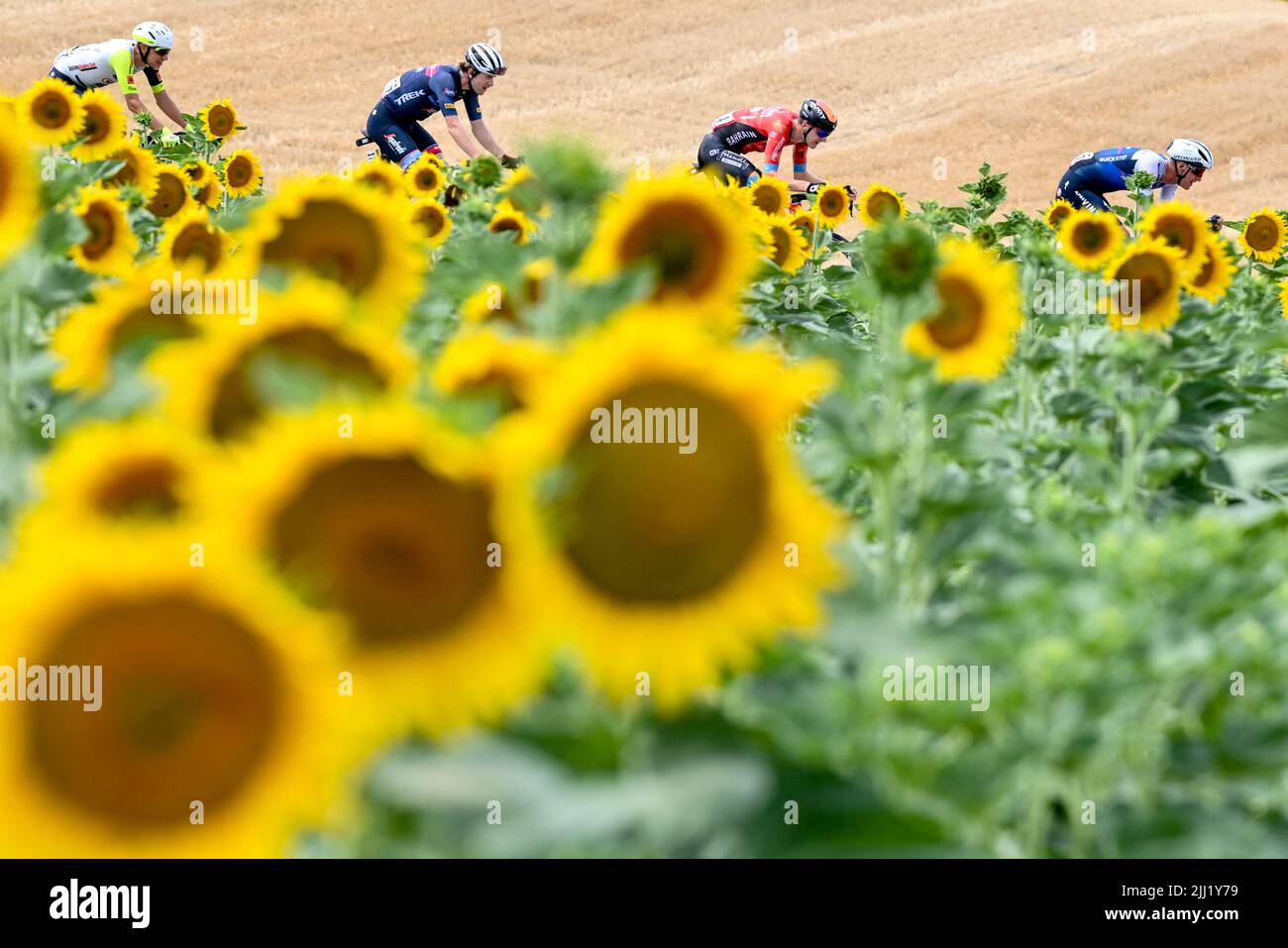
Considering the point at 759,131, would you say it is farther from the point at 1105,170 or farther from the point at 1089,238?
the point at 1089,238

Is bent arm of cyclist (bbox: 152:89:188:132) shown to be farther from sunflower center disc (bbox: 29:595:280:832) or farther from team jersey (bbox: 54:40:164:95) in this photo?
sunflower center disc (bbox: 29:595:280:832)

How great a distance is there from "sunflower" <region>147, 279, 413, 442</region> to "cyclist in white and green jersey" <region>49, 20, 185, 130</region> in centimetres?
773

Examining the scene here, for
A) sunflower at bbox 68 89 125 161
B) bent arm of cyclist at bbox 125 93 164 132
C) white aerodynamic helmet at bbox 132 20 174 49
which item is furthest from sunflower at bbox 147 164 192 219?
white aerodynamic helmet at bbox 132 20 174 49

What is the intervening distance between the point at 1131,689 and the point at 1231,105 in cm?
3638

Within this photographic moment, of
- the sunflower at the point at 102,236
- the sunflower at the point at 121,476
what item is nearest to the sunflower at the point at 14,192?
the sunflower at the point at 121,476

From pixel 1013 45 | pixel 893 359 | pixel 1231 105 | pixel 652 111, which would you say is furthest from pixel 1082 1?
pixel 893 359

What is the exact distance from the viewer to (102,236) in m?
3.34

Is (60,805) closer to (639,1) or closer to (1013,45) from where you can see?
(1013,45)

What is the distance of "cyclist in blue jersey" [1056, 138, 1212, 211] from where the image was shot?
35.6 ft

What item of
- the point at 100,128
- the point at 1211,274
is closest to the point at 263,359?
the point at 1211,274

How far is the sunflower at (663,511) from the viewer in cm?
101

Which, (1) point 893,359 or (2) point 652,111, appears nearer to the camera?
(1) point 893,359

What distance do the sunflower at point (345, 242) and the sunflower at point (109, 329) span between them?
17 centimetres

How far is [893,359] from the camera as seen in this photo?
8.19ft
